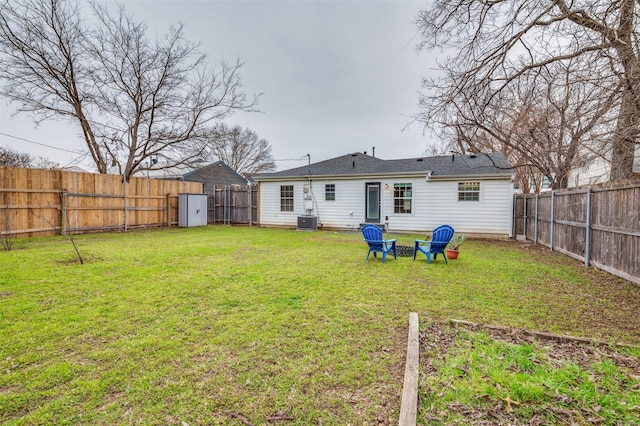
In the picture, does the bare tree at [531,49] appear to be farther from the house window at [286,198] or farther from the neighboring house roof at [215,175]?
the neighboring house roof at [215,175]

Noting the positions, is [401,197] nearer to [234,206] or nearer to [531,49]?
[531,49]

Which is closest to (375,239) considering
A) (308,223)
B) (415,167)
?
(415,167)

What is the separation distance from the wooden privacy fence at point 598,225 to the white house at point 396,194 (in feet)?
6.74

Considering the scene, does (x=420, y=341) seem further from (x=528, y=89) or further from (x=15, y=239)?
(x=15, y=239)

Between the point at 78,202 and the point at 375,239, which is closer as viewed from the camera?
the point at 375,239

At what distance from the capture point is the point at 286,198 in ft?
47.0

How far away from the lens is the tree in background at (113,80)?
10945mm

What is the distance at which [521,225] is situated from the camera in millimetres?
10789

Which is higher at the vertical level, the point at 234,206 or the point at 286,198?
the point at 286,198

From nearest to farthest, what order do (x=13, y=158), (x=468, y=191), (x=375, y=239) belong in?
(x=375, y=239)
(x=468, y=191)
(x=13, y=158)

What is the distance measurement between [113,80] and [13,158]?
15.5 m

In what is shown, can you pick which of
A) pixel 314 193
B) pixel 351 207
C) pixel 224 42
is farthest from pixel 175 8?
pixel 351 207

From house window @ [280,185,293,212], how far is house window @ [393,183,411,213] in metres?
4.94

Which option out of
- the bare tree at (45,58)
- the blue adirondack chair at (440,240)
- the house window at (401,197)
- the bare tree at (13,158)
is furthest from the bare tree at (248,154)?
the blue adirondack chair at (440,240)
